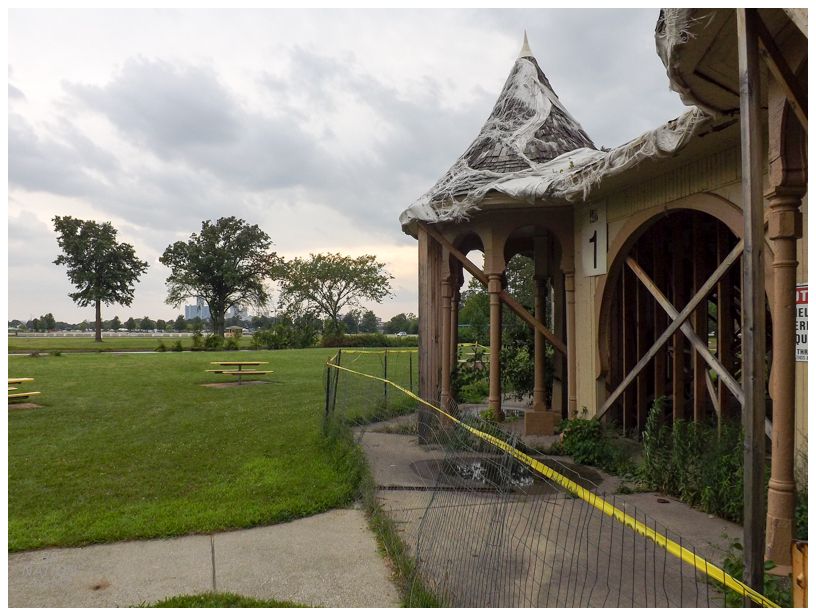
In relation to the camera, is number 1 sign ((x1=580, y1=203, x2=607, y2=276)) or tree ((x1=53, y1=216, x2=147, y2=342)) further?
tree ((x1=53, y1=216, x2=147, y2=342))

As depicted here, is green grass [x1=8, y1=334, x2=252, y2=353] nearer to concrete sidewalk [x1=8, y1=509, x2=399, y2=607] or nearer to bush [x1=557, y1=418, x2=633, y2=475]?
bush [x1=557, y1=418, x2=633, y2=475]

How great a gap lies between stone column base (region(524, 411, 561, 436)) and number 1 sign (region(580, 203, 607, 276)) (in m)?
2.10

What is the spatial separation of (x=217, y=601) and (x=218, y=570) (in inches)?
21.6

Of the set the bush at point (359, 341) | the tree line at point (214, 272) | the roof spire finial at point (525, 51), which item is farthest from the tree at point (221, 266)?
the roof spire finial at point (525, 51)

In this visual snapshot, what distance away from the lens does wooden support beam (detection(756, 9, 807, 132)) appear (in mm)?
3031

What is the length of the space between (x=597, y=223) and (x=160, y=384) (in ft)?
44.4

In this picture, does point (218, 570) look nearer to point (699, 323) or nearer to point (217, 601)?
point (217, 601)

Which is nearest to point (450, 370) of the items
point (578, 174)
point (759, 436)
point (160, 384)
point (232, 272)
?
point (578, 174)

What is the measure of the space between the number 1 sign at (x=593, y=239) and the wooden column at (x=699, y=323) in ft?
3.66

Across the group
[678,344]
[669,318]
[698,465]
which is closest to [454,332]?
[669,318]

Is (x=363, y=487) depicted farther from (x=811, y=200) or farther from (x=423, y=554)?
(x=811, y=200)

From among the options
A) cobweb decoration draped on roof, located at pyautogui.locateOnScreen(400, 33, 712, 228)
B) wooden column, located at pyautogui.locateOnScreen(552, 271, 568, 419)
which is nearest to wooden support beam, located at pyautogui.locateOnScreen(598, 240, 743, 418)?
cobweb decoration draped on roof, located at pyautogui.locateOnScreen(400, 33, 712, 228)

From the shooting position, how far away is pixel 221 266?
Answer: 59.7m

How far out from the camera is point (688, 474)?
576 centimetres
